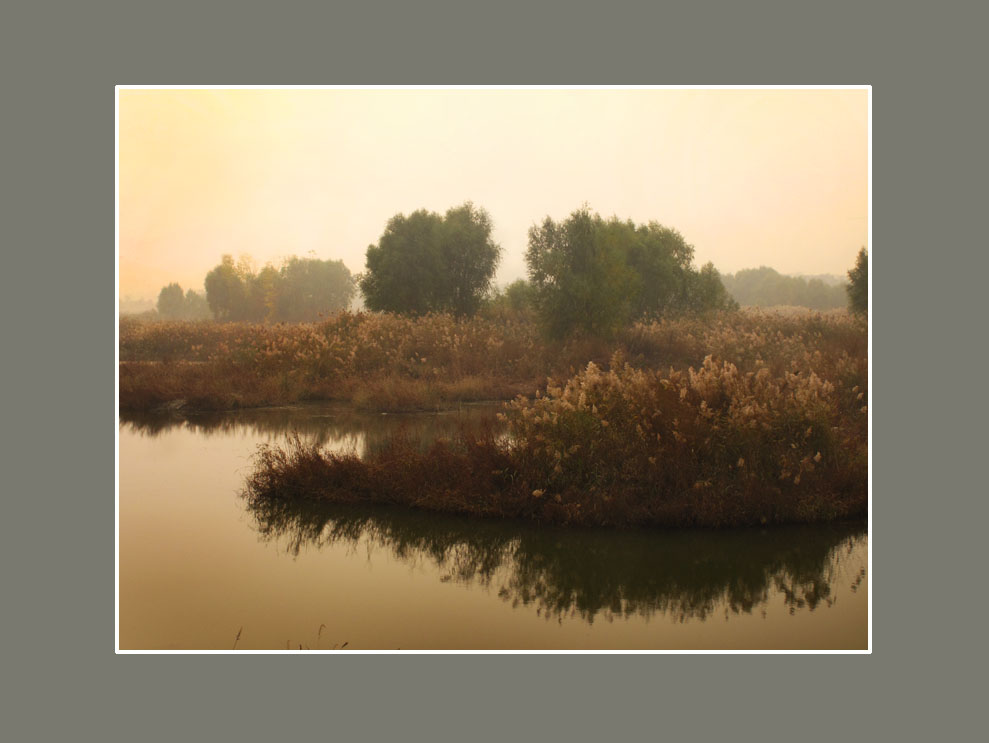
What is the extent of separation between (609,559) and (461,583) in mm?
1529

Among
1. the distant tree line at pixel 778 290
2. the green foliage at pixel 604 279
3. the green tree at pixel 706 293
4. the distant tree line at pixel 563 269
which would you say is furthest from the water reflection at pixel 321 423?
the distant tree line at pixel 778 290

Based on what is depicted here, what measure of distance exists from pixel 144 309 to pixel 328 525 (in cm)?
499

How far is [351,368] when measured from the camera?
1831 centimetres

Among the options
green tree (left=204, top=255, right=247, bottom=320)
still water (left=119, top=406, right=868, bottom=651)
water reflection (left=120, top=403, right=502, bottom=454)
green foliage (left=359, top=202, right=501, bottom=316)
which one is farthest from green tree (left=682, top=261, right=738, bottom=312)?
green tree (left=204, top=255, right=247, bottom=320)

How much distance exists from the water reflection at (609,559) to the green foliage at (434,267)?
6928 millimetres

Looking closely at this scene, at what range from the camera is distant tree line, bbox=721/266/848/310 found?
10.7m

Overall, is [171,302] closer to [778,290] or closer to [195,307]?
[195,307]

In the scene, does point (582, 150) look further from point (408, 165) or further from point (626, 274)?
point (626, 274)

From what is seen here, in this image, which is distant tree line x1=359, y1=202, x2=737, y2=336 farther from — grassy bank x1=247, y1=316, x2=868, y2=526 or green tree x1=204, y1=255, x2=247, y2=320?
grassy bank x1=247, y1=316, x2=868, y2=526

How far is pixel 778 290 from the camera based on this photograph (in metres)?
12.2

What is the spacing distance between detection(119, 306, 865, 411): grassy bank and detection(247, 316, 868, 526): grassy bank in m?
3.78

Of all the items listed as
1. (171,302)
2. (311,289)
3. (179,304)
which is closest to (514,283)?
(311,289)

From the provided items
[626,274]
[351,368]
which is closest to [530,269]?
[626,274]

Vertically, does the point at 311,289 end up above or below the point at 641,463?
above
